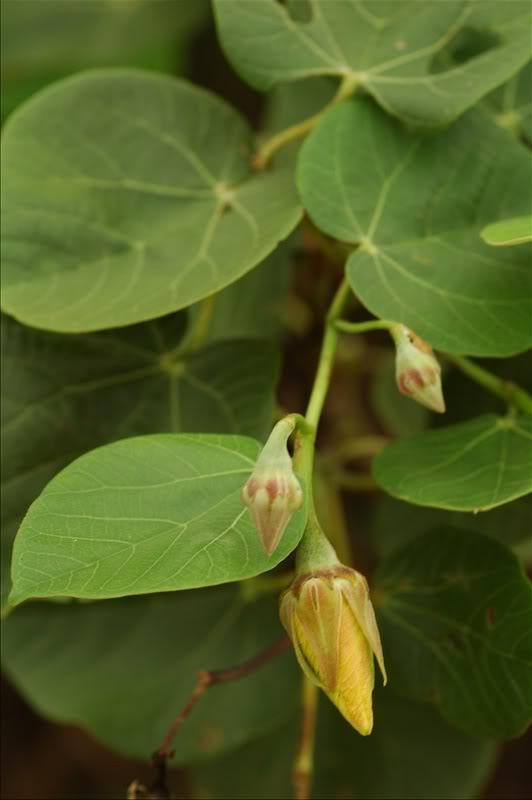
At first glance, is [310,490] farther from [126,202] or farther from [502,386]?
[126,202]

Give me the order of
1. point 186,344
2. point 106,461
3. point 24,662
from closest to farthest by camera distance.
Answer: point 106,461 < point 186,344 < point 24,662

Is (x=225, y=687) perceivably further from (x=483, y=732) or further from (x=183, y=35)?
(x=183, y=35)

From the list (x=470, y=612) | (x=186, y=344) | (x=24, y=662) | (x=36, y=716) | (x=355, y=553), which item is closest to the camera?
(x=470, y=612)

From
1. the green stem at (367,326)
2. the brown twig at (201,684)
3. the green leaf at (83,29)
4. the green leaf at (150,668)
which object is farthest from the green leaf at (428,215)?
the green leaf at (83,29)

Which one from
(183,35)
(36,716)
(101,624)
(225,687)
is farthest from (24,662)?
(183,35)

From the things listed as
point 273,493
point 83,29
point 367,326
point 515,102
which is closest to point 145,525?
Result: point 273,493

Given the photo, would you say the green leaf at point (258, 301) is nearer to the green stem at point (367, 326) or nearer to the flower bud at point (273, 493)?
the green stem at point (367, 326)

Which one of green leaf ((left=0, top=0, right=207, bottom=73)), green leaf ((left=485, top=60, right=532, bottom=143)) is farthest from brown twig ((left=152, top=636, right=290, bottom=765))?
green leaf ((left=0, top=0, right=207, bottom=73))

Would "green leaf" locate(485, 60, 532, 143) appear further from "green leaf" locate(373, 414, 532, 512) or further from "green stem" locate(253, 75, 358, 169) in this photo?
"green leaf" locate(373, 414, 532, 512)
